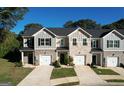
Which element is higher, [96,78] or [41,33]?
[41,33]

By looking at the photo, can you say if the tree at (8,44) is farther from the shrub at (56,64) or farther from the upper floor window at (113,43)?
the upper floor window at (113,43)

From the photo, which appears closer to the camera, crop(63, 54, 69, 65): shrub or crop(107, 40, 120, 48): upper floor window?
crop(63, 54, 69, 65): shrub

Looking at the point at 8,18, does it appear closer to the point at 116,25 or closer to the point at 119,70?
the point at 116,25

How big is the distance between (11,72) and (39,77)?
3.25 m

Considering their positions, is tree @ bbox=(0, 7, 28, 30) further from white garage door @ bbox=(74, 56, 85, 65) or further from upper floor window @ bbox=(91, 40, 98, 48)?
upper floor window @ bbox=(91, 40, 98, 48)

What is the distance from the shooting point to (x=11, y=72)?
29.3 metres

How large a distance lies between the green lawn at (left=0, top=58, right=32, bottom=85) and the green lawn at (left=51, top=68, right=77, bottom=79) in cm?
257

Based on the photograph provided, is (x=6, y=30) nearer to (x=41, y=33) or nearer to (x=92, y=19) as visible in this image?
(x=41, y=33)

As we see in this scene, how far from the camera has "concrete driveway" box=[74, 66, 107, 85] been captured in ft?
84.3

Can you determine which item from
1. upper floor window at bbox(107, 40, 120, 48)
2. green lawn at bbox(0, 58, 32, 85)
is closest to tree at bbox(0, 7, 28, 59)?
green lawn at bbox(0, 58, 32, 85)

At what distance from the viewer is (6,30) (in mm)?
34750
